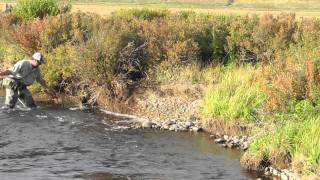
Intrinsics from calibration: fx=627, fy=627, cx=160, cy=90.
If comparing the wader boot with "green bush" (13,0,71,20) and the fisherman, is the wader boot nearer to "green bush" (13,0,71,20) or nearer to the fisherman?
the fisherman

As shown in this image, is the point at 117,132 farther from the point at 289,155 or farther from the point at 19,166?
the point at 289,155

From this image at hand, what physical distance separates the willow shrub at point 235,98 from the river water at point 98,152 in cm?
92

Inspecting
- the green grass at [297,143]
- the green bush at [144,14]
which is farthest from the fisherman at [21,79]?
the green bush at [144,14]

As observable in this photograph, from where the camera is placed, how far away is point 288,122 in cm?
1434

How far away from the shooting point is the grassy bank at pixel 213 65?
14336 millimetres

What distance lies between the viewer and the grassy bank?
47.0 ft

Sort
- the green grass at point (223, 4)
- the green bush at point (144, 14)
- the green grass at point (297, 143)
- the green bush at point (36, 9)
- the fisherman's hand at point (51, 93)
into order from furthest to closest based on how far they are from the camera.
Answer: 1. the green grass at point (223, 4)
2. the green bush at point (36, 9)
3. the green bush at point (144, 14)
4. the fisherman's hand at point (51, 93)
5. the green grass at point (297, 143)

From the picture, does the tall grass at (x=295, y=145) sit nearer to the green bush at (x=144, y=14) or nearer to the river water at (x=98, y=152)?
the river water at (x=98, y=152)

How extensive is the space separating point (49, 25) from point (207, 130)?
8.69 m

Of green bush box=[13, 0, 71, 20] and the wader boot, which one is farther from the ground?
green bush box=[13, 0, 71, 20]

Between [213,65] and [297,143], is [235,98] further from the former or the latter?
[213,65]

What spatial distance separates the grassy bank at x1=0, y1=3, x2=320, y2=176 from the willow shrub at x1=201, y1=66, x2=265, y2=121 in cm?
3

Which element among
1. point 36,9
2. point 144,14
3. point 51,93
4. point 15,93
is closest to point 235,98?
point 51,93

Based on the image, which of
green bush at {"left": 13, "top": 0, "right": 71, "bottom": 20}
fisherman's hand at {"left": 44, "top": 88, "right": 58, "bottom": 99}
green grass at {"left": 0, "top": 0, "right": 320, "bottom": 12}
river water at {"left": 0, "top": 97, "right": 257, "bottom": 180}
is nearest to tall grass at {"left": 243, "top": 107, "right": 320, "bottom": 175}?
river water at {"left": 0, "top": 97, "right": 257, "bottom": 180}
